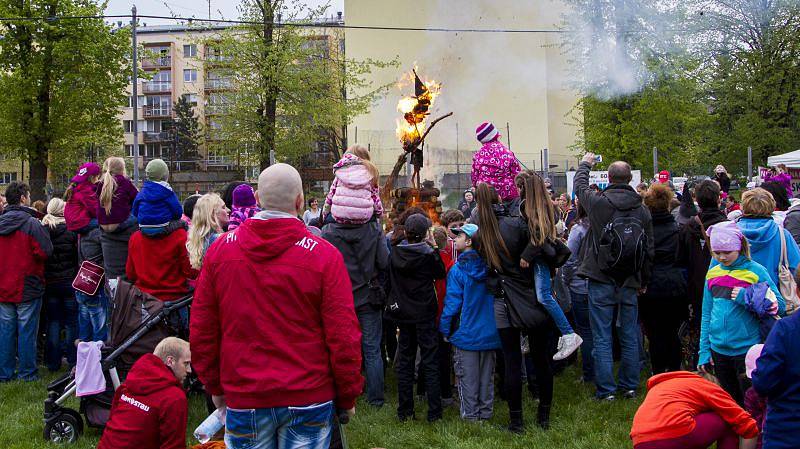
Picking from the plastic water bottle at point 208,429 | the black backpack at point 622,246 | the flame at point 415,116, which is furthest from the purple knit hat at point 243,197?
the flame at point 415,116

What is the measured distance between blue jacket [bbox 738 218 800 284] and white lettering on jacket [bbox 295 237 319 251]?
3924 mm

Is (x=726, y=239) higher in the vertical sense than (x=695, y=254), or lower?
higher

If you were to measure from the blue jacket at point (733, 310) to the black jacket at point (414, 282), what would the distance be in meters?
2.28

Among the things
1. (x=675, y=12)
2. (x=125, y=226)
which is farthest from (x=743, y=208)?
(x=675, y=12)

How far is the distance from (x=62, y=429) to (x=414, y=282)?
3.18 metres

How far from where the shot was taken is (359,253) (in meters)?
6.79

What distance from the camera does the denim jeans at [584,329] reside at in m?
7.41

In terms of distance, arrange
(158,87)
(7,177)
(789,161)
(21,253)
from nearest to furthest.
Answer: (21,253), (789,161), (7,177), (158,87)

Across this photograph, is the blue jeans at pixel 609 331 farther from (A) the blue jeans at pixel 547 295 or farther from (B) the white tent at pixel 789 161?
(B) the white tent at pixel 789 161

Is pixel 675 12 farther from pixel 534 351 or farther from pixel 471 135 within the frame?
pixel 534 351

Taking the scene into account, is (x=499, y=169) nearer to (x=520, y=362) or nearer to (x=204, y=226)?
(x=520, y=362)

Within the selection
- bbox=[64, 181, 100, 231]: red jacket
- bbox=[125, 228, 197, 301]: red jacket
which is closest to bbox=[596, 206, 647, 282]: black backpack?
bbox=[125, 228, 197, 301]: red jacket

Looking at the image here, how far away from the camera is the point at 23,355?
802 centimetres

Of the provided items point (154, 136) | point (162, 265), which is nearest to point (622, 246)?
point (162, 265)
